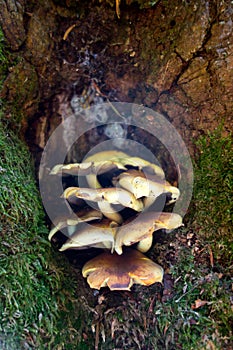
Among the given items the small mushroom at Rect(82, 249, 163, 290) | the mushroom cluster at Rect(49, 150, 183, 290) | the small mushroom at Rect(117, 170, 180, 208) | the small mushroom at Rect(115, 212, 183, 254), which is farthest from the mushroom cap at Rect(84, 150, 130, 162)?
the small mushroom at Rect(82, 249, 163, 290)

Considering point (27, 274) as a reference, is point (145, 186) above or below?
above

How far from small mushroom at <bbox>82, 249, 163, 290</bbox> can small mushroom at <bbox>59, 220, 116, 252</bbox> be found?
0.31ft

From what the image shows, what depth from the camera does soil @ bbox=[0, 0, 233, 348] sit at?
5.71 feet

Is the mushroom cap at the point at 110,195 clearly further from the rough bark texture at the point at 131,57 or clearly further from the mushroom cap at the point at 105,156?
the rough bark texture at the point at 131,57

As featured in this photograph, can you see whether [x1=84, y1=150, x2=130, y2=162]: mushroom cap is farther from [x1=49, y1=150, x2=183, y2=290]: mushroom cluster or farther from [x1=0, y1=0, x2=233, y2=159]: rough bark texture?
[x1=0, y1=0, x2=233, y2=159]: rough bark texture

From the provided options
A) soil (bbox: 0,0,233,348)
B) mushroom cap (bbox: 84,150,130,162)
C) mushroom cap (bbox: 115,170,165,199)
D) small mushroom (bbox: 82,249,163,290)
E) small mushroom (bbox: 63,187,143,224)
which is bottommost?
small mushroom (bbox: 82,249,163,290)

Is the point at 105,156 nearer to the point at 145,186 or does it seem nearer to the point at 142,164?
the point at 142,164

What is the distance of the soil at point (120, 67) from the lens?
1739mm

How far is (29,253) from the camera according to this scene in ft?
5.18

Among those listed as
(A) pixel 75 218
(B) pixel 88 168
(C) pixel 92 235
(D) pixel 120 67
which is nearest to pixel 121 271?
(C) pixel 92 235

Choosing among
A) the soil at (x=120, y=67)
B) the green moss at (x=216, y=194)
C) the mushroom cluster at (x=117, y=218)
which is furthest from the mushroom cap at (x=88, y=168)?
the green moss at (x=216, y=194)

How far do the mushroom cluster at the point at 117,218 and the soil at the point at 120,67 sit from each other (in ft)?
0.54

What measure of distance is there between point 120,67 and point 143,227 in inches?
40.0

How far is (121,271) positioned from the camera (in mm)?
1636
